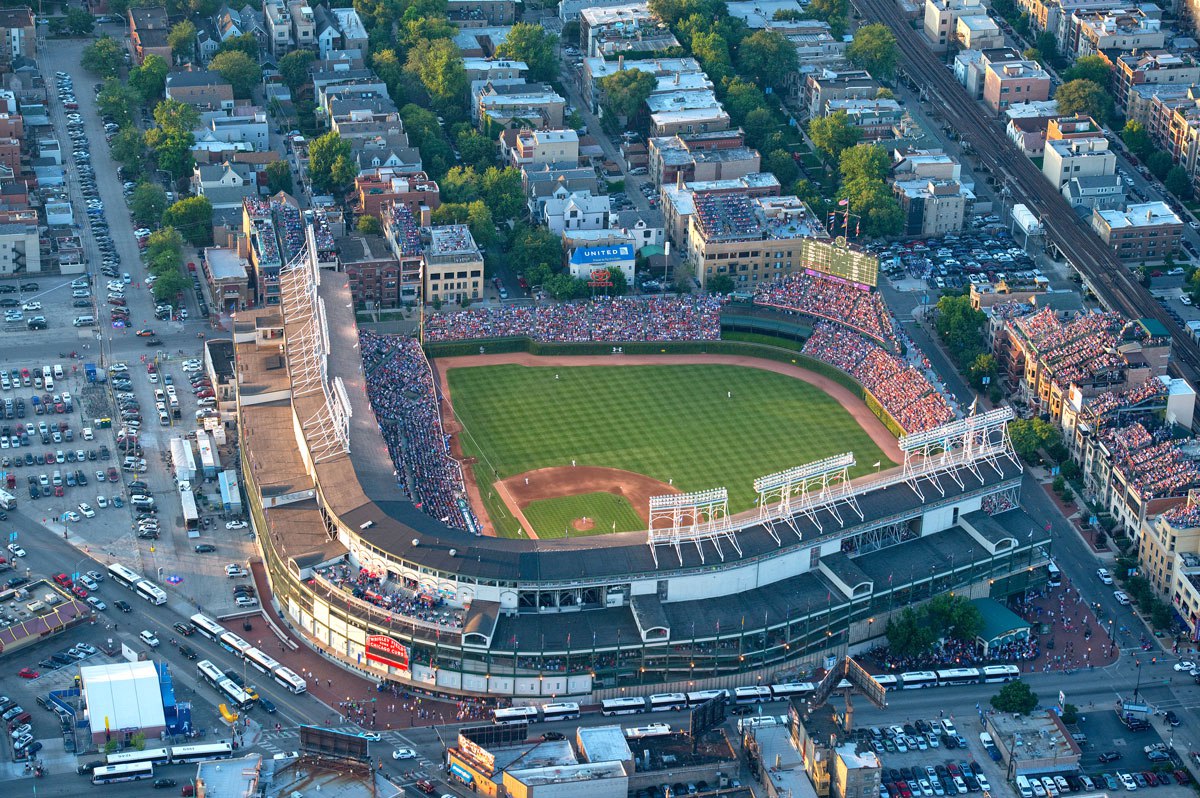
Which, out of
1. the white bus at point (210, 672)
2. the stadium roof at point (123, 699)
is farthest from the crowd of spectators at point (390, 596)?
the stadium roof at point (123, 699)

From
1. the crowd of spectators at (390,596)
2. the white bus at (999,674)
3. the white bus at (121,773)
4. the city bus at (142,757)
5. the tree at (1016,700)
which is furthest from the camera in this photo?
the white bus at (999,674)

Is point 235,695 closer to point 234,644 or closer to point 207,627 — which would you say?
point 234,644

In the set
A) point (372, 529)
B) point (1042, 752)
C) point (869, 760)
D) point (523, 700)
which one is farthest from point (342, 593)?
point (1042, 752)

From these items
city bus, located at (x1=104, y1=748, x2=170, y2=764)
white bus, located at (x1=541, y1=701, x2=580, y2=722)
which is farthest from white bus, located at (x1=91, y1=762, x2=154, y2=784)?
white bus, located at (x1=541, y1=701, x2=580, y2=722)

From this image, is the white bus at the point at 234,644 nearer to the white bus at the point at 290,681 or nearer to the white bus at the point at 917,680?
the white bus at the point at 290,681

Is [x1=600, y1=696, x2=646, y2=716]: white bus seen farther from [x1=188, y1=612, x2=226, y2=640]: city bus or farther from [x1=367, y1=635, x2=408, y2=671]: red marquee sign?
[x1=188, y1=612, x2=226, y2=640]: city bus

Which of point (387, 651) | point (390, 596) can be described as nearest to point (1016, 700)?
point (387, 651)
